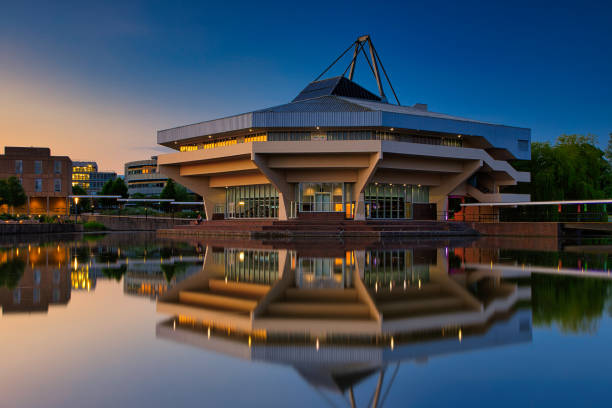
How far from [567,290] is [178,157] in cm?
4592

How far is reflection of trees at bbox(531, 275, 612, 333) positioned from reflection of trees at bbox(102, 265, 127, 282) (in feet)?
31.1

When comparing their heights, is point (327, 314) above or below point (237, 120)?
below

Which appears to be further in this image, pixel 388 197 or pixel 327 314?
pixel 388 197

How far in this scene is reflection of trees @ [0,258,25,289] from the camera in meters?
11.1

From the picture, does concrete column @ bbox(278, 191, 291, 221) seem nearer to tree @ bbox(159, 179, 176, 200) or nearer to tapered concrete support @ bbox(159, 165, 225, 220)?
tapered concrete support @ bbox(159, 165, 225, 220)

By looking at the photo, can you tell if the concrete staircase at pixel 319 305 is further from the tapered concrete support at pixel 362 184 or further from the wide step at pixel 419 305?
the tapered concrete support at pixel 362 184

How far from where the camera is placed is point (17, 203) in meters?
67.1

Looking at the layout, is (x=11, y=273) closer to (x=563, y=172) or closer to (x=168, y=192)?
(x=563, y=172)

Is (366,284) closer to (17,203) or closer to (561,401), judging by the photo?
(561,401)

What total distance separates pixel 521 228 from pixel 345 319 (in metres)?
41.2

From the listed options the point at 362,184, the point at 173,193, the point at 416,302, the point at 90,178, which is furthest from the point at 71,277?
the point at 90,178

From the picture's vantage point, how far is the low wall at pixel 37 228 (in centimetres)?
4231

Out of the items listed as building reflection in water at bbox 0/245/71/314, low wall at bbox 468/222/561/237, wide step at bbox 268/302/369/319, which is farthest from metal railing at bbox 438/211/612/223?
building reflection in water at bbox 0/245/71/314

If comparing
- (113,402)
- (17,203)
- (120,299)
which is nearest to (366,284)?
(120,299)
